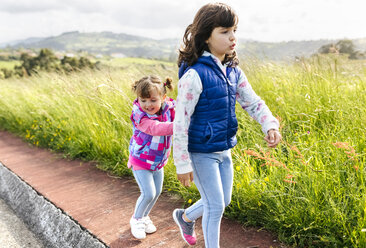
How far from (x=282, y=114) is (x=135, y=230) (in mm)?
2368

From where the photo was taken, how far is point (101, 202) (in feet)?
11.8

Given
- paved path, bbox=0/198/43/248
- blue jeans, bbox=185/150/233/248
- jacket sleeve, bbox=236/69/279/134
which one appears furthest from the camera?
paved path, bbox=0/198/43/248

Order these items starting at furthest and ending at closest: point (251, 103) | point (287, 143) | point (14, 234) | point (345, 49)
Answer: point (345, 49), point (14, 234), point (287, 143), point (251, 103)

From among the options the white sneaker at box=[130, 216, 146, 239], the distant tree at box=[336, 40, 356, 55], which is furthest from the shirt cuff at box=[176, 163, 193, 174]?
the distant tree at box=[336, 40, 356, 55]

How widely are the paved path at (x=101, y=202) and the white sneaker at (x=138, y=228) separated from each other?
5 cm

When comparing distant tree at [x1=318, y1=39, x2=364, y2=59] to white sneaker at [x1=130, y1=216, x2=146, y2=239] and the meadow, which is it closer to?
the meadow

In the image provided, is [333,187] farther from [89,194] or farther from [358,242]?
[89,194]

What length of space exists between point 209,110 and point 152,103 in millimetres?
651

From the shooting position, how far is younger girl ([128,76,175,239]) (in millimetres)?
2539

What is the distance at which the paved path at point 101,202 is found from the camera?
276 cm

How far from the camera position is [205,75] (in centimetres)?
200

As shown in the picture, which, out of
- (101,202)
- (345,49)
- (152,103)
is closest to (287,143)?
(152,103)

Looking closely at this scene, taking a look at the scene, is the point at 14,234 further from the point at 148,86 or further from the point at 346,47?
the point at 346,47

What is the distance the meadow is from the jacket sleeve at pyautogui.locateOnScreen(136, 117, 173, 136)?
63 cm
